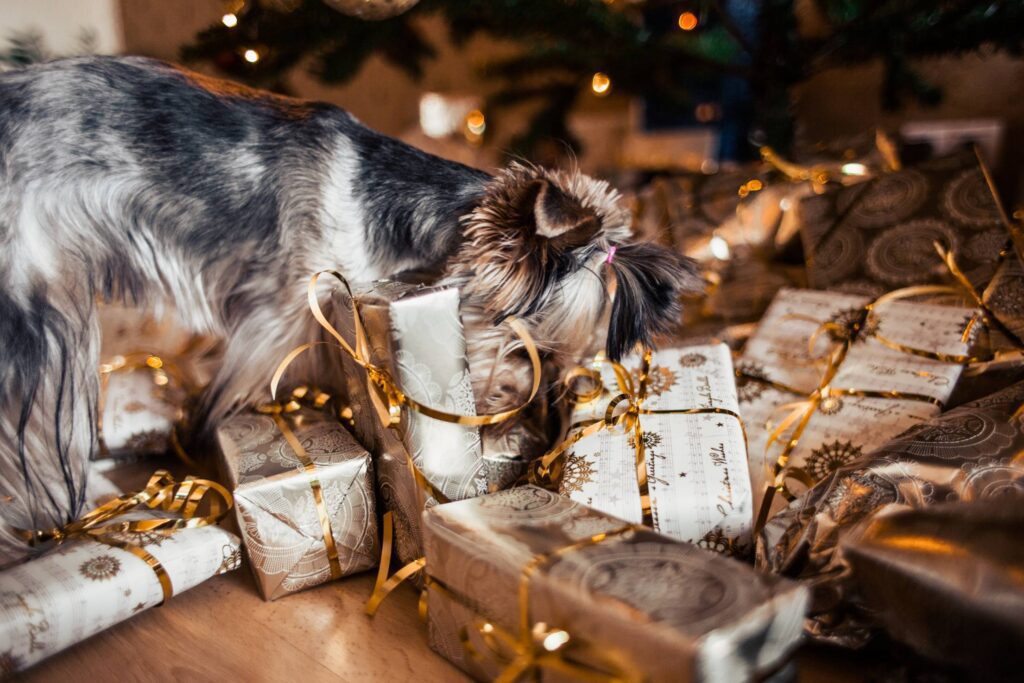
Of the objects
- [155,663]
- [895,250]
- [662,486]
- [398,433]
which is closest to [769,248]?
[895,250]

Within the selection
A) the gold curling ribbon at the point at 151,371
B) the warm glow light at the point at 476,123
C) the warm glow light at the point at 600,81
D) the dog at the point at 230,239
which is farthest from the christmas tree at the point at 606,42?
the gold curling ribbon at the point at 151,371

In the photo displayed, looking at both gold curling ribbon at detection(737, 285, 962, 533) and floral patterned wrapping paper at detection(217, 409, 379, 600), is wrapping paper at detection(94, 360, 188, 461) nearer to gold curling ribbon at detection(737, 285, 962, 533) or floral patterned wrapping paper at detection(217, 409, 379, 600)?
floral patterned wrapping paper at detection(217, 409, 379, 600)

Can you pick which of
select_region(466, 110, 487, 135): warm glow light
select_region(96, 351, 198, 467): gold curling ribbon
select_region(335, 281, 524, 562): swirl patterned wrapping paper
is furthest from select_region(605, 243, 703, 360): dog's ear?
select_region(466, 110, 487, 135): warm glow light

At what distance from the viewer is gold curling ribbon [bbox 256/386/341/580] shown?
761 millimetres

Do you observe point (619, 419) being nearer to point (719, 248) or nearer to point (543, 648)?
point (543, 648)

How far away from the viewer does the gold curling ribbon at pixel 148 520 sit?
727 mm

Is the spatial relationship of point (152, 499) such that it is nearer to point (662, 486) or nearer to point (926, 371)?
point (662, 486)

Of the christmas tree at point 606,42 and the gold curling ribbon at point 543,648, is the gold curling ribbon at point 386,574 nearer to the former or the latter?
the gold curling ribbon at point 543,648

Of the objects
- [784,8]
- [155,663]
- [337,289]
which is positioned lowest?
[155,663]

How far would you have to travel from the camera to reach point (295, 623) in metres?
0.75

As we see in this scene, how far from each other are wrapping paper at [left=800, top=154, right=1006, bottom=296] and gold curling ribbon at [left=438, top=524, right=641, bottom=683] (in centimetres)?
68

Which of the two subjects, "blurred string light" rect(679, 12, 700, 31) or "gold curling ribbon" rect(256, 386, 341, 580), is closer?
"gold curling ribbon" rect(256, 386, 341, 580)

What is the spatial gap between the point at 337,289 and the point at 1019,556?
2.10ft

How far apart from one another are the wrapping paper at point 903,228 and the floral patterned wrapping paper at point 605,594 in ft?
2.20
